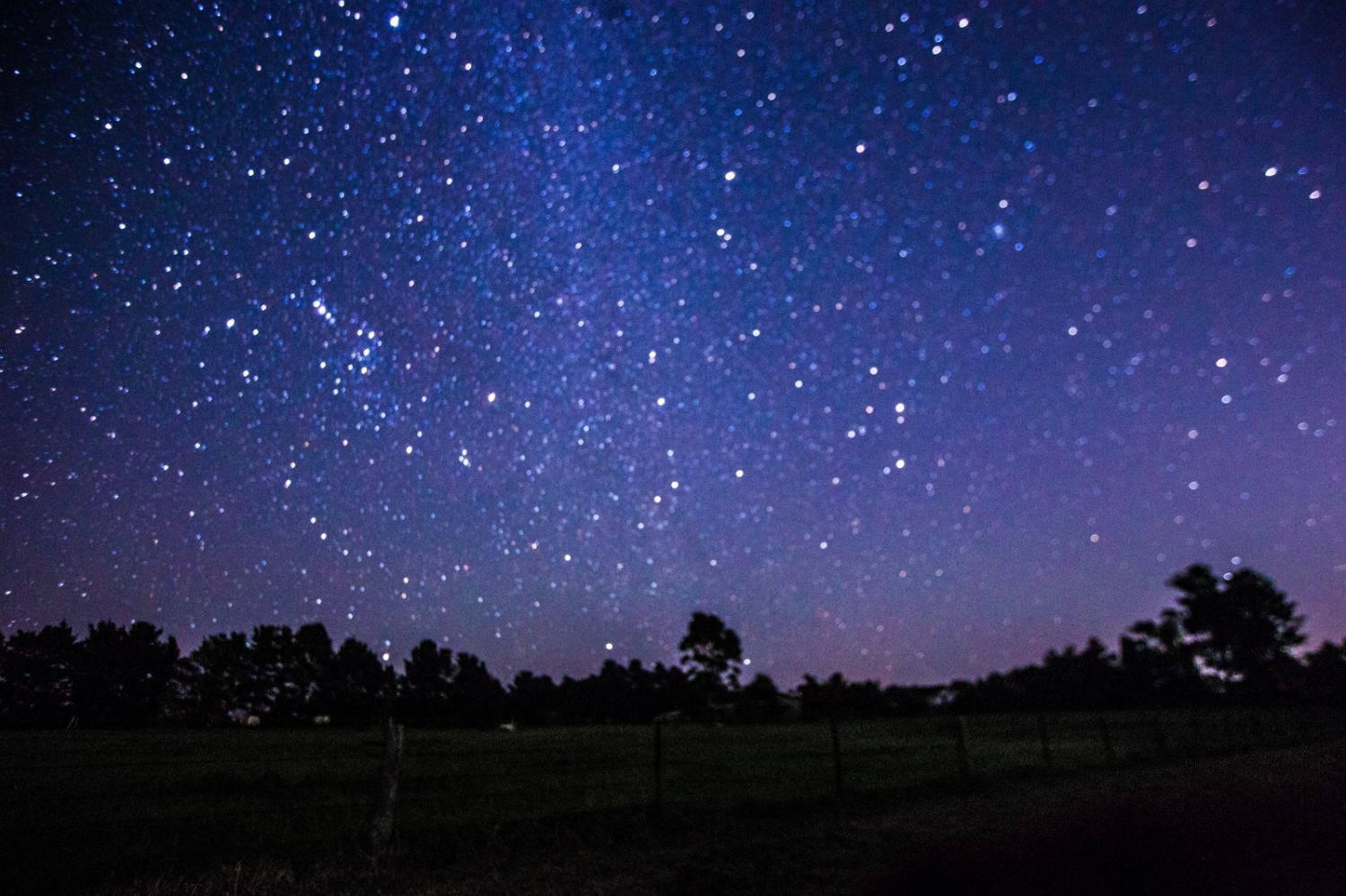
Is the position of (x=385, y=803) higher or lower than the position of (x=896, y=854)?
higher

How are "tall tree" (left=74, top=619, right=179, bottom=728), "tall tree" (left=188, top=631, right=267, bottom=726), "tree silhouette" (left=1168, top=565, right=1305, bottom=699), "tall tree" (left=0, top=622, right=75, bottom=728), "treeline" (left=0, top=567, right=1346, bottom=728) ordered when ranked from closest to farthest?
"tall tree" (left=0, top=622, right=75, bottom=728), "tall tree" (left=74, top=619, right=179, bottom=728), "tall tree" (left=188, top=631, right=267, bottom=726), "treeline" (left=0, top=567, right=1346, bottom=728), "tree silhouette" (left=1168, top=565, right=1305, bottom=699)

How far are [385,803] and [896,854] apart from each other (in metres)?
5.47

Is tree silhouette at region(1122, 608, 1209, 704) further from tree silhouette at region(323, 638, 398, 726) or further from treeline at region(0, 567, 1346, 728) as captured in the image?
tree silhouette at region(323, 638, 398, 726)

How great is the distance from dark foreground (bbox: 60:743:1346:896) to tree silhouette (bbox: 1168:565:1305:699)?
8218cm

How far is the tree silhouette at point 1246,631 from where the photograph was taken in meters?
73.2

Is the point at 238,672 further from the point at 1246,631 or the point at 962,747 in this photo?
the point at 1246,631

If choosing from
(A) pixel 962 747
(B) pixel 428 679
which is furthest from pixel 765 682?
(A) pixel 962 747

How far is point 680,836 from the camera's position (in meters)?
8.69

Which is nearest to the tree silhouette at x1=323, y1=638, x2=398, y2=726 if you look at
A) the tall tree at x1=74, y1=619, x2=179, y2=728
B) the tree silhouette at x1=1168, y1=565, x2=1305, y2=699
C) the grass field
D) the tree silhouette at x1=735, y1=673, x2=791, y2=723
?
the tree silhouette at x1=735, y1=673, x2=791, y2=723

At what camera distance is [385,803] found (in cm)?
746

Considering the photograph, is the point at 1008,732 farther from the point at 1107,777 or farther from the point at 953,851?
the point at 953,851

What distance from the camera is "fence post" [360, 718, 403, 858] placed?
718cm

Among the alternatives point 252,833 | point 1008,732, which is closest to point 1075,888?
point 252,833

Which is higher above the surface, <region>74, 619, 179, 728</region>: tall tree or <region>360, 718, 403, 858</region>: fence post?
<region>74, 619, 179, 728</region>: tall tree
